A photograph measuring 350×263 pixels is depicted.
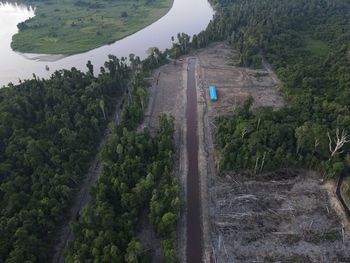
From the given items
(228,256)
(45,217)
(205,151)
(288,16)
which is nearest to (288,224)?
(228,256)

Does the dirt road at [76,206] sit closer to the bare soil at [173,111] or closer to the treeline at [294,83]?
the bare soil at [173,111]

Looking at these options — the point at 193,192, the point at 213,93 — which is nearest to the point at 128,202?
the point at 193,192

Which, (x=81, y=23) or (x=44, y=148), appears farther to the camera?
(x=81, y=23)

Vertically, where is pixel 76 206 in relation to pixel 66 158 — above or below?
below

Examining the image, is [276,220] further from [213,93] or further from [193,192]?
[213,93]

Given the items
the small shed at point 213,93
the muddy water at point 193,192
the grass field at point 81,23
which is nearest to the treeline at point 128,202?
the muddy water at point 193,192

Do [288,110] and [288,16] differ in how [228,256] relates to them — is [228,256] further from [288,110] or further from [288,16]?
[288,16]
